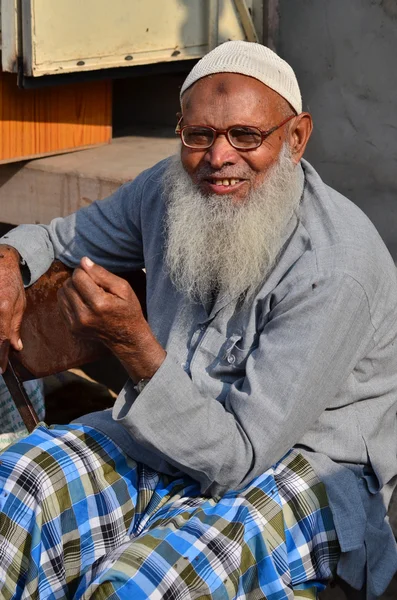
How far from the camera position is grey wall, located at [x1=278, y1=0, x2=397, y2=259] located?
14.3ft

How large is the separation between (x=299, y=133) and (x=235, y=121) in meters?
0.24

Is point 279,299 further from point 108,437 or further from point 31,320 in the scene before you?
point 31,320

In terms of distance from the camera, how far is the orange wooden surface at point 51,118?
474cm

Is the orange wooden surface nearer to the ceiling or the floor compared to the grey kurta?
nearer to the floor

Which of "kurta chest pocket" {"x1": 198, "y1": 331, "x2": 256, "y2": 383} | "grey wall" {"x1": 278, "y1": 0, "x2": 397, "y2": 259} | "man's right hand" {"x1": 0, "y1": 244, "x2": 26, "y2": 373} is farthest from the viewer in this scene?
"grey wall" {"x1": 278, "y1": 0, "x2": 397, "y2": 259}

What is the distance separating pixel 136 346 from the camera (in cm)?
236

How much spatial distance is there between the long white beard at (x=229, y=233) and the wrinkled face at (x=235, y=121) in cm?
→ 3

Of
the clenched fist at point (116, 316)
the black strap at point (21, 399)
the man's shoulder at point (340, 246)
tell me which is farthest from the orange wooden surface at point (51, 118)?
the clenched fist at point (116, 316)

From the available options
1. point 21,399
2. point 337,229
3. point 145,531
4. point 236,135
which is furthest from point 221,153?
point 21,399

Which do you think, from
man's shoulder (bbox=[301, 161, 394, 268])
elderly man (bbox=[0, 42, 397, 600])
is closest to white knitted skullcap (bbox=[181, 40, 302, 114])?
elderly man (bbox=[0, 42, 397, 600])

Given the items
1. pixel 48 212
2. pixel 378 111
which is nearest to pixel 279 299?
pixel 378 111

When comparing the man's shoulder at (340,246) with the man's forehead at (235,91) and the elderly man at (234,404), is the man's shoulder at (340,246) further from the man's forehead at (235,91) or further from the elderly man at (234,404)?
the man's forehead at (235,91)

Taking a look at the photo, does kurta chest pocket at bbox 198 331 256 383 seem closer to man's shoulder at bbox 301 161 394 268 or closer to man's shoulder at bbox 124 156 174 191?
man's shoulder at bbox 301 161 394 268

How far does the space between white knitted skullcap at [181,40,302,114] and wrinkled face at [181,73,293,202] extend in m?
0.02
